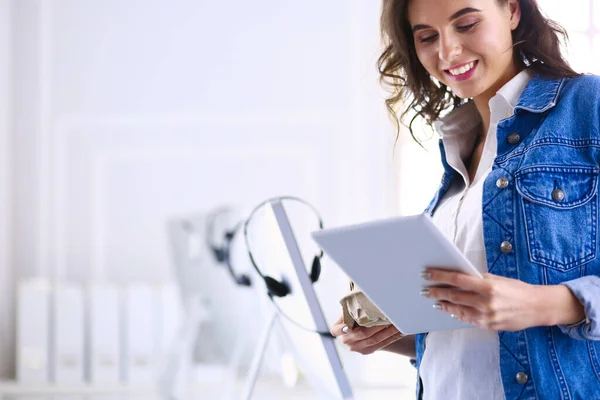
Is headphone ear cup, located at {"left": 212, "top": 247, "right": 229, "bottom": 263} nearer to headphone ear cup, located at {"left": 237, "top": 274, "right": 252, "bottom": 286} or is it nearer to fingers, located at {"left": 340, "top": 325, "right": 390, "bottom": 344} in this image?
headphone ear cup, located at {"left": 237, "top": 274, "right": 252, "bottom": 286}

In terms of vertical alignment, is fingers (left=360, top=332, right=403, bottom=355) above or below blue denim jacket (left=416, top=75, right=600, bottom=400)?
below

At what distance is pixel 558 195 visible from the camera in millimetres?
995

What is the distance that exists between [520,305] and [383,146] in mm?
3126

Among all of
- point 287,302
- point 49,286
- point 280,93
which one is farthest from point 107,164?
point 287,302

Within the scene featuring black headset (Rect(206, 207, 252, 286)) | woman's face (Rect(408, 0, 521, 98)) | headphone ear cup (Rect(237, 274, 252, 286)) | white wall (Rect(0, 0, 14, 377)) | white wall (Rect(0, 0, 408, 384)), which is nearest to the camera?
woman's face (Rect(408, 0, 521, 98))

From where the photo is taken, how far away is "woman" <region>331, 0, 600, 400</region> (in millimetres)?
918

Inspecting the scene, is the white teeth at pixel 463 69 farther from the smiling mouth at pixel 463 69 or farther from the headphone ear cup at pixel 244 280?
the headphone ear cup at pixel 244 280

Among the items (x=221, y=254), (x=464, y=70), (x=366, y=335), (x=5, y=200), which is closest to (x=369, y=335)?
(x=366, y=335)

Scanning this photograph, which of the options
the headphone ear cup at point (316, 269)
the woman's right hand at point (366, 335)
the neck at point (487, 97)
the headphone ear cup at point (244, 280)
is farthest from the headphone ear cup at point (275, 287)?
the headphone ear cup at point (244, 280)

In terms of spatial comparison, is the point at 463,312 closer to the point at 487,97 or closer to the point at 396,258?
the point at 396,258

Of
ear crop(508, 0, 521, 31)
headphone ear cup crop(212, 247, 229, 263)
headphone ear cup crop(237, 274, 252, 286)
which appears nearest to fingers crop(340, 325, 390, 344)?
ear crop(508, 0, 521, 31)

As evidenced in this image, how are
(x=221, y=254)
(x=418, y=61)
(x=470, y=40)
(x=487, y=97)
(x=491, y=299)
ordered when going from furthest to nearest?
(x=221, y=254)
(x=418, y=61)
(x=487, y=97)
(x=470, y=40)
(x=491, y=299)

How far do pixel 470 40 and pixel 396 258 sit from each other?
411 millimetres

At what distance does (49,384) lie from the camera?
3.68 metres
